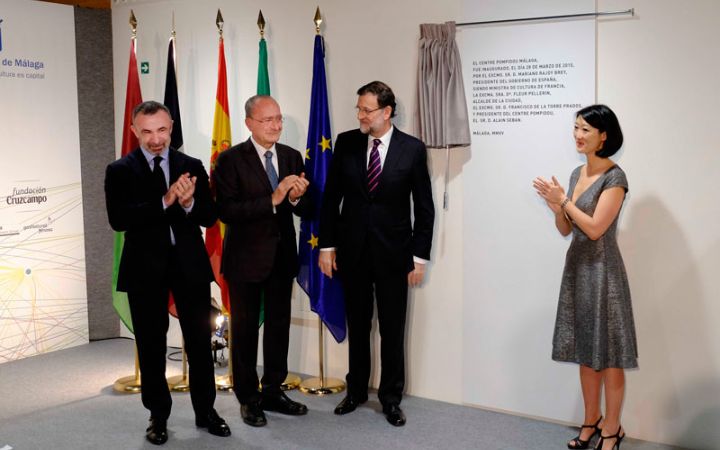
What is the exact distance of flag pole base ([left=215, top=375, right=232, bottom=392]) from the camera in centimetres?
476

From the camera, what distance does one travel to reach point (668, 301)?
12.4ft

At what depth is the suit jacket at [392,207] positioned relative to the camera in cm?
411

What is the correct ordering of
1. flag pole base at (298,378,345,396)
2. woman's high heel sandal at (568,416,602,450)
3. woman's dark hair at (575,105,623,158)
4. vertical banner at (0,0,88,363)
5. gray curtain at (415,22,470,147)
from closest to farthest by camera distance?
1. woman's dark hair at (575,105,623,158)
2. woman's high heel sandal at (568,416,602,450)
3. gray curtain at (415,22,470,147)
4. flag pole base at (298,378,345,396)
5. vertical banner at (0,0,88,363)

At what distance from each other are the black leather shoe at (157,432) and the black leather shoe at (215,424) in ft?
0.69

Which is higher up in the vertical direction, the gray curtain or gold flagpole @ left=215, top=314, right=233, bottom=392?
the gray curtain

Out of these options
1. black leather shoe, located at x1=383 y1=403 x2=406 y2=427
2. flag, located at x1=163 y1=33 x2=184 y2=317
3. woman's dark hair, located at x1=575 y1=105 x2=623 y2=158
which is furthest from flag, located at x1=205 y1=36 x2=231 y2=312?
woman's dark hair, located at x1=575 y1=105 x2=623 y2=158

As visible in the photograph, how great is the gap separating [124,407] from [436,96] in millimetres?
2508

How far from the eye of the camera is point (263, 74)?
4793mm

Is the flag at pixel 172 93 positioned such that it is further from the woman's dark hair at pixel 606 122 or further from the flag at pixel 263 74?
the woman's dark hair at pixel 606 122

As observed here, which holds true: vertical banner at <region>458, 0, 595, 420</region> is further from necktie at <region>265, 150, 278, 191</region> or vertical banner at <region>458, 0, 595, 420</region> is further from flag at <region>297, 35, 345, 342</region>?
necktie at <region>265, 150, 278, 191</region>

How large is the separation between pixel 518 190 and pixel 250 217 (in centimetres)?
143

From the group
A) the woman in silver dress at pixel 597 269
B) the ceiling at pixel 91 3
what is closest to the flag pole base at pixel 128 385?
the woman in silver dress at pixel 597 269

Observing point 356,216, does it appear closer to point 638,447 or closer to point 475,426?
point 475,426

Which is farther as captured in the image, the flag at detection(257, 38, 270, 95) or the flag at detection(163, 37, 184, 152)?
the flag at detection(163, 37, 184, 152)
